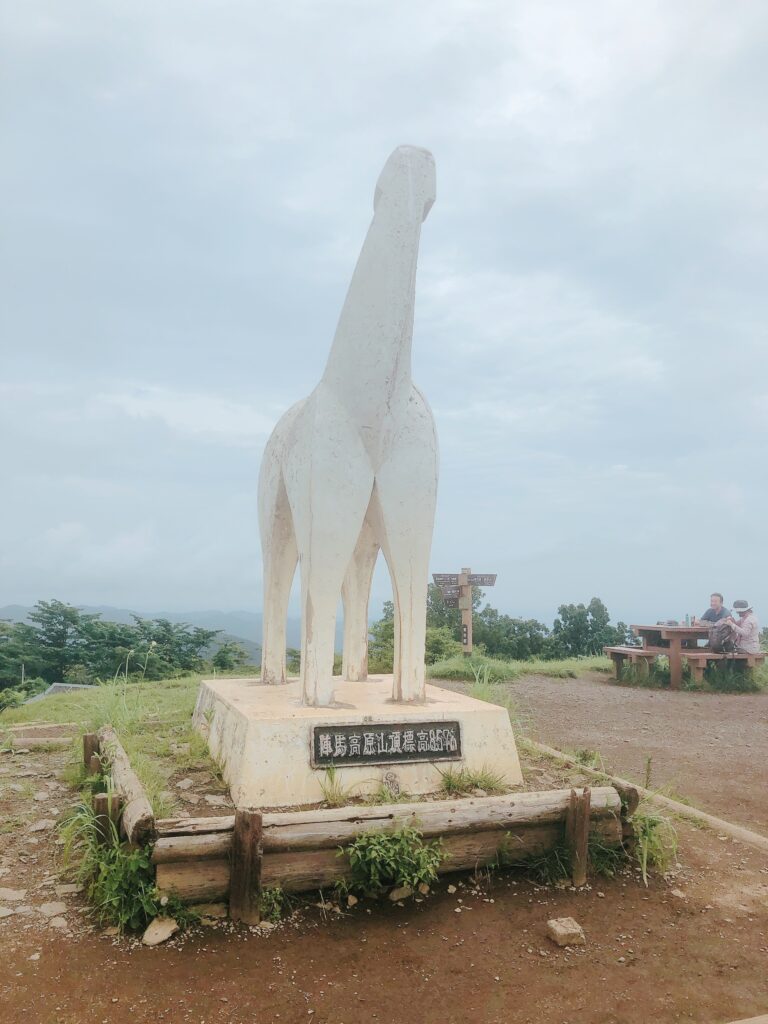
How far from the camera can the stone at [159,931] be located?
10.5 ft

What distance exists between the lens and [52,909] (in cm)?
348

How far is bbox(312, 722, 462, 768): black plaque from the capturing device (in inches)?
169

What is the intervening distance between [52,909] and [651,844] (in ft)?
10.2

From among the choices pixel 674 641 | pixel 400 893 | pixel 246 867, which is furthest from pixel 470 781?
pixel 674 641

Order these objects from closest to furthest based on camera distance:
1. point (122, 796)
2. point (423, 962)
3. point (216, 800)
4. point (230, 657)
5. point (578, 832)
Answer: point (423, 962)
point (122, 796)
point (578, 832)
point (216, 800)
point (230, 657)

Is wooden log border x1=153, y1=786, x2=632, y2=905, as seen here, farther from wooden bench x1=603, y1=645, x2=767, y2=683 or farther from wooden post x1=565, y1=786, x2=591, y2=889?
wooden bench x1=603, y1=645, x2=767, y2=683

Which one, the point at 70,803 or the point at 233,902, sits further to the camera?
the point at 70,803

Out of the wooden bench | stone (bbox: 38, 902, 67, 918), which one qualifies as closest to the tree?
the wooden bench

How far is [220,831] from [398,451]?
2521 millimetres

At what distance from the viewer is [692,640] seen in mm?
12375

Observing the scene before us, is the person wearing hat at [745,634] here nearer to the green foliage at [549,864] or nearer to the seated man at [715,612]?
the seated man at [715,612]

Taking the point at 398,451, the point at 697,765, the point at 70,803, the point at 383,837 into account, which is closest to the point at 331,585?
the point at 398,451

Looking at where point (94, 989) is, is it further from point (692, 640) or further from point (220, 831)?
point (692, 640)

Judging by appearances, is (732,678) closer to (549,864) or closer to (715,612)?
(715,612)
